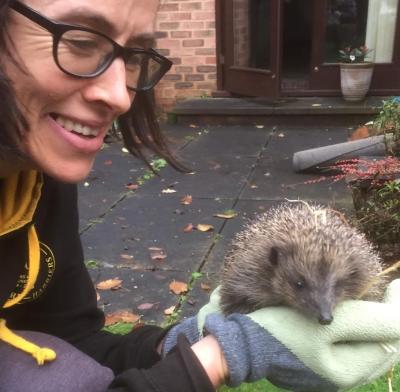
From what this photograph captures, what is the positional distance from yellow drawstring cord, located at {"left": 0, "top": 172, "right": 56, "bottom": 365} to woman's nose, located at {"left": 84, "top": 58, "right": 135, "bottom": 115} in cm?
46

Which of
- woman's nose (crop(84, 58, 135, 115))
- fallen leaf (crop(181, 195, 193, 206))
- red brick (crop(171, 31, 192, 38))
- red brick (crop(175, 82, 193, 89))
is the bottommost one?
fallen leaf (crop(181, 195, 193, 206))

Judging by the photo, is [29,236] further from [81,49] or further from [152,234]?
[152,234]

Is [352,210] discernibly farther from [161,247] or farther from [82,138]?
[82,138]

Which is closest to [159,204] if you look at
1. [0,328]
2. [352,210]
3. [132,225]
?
[132,225]

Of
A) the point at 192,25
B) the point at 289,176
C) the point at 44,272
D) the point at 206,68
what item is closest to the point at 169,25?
the point at 192,25

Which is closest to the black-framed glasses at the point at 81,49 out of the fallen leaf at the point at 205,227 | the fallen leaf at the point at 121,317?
the fallen leaf at the point at 121,317

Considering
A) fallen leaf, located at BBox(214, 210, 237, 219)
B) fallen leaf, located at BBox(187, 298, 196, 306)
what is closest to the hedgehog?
fallen leaf, located at BBox(187, 298, 196, 306)

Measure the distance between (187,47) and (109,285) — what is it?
17.0 ft

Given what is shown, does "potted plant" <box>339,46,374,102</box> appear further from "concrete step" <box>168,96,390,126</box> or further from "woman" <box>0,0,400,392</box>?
"woman" <box>0,0,400,392</box>

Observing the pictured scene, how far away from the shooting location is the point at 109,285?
371 centimetres

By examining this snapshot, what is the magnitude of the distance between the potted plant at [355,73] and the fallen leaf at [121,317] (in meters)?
5.31

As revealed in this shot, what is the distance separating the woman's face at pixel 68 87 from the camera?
1.35m

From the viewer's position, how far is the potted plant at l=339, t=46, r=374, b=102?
751 cm

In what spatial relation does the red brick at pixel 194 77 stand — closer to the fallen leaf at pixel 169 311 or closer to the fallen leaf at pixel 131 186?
the fallen leaf at pixel 131 186
